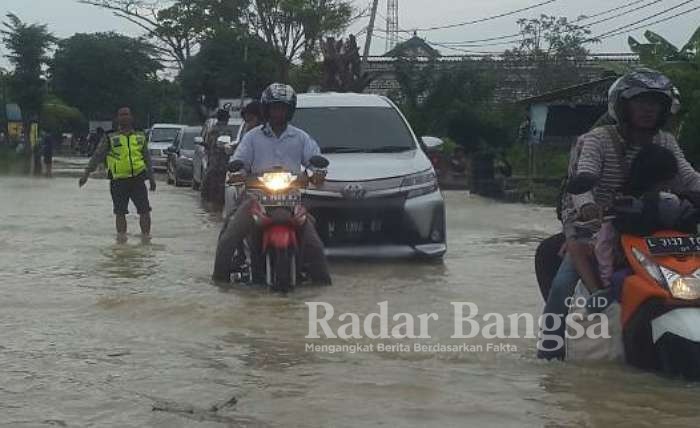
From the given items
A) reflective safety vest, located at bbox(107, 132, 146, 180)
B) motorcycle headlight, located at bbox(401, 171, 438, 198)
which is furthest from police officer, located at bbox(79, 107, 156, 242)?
motorcycle headlight, located at bbox(401, 171, 438, 198)

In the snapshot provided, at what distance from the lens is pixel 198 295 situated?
8836 mm

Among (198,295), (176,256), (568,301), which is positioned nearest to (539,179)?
(176,256)

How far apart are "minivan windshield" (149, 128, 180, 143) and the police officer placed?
24.9 m

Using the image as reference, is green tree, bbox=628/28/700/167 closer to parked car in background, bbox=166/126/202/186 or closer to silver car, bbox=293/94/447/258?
silver car, bbox=293/94/447/258

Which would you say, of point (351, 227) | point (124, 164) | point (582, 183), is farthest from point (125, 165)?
point (582, 183)

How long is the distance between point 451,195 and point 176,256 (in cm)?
1395

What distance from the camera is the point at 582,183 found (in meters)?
5.45

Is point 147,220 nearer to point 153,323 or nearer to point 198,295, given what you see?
point 198,295

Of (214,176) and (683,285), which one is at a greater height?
(683,285)

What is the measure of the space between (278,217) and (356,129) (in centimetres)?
303

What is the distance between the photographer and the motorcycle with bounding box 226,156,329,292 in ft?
28.9

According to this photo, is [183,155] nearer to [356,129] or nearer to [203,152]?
[203,152]

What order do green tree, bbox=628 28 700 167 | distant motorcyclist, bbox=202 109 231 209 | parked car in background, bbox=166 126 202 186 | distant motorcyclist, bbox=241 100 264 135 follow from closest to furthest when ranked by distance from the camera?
distant motorcyclist, bbox=241 100 264 135 → green tree, bbox=628 28 700 167 → distant motorcyclist, bbox=202 109 231 209 → parked car in background, bbox=166 126 202 186

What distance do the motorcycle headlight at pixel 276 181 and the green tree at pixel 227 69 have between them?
112ft
